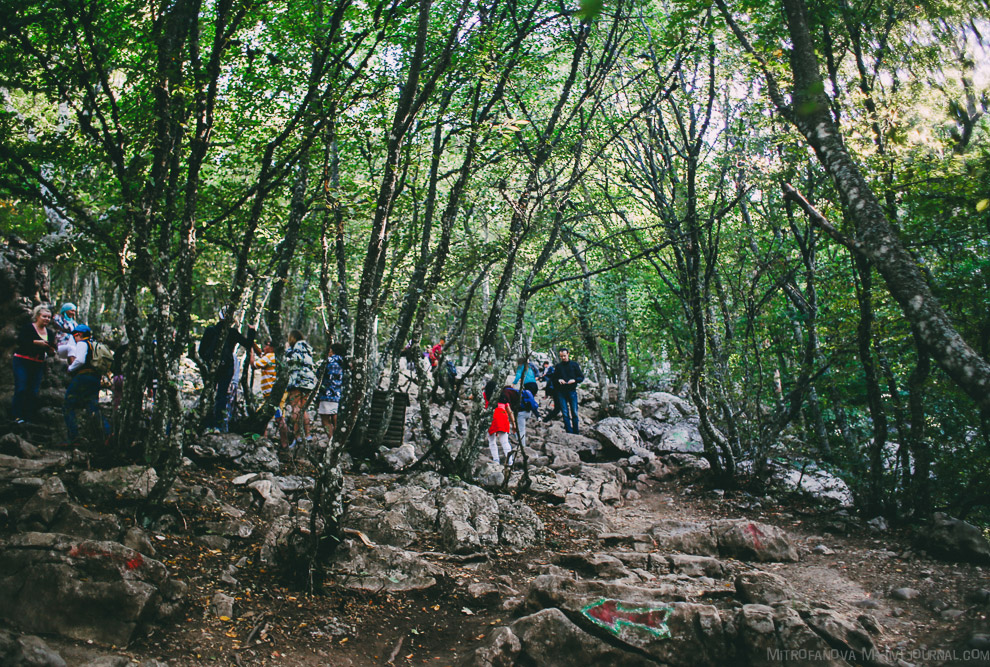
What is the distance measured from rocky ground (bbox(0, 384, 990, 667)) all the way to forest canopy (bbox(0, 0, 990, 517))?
2.94ft

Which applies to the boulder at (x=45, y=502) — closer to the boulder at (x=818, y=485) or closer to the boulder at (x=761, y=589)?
the boulder at (x=761, y=589)

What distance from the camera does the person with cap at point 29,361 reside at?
7723 mm

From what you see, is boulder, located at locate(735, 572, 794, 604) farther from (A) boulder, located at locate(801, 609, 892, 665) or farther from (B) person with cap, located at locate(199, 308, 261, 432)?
(B) person with cap, located at locate(199, 308, 261, 432)

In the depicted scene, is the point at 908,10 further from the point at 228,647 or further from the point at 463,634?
the point at 228,647

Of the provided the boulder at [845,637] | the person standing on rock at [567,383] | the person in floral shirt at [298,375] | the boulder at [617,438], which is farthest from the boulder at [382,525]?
the person standing on rock at [567,383]

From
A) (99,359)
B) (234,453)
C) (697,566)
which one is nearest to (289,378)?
(234,453)

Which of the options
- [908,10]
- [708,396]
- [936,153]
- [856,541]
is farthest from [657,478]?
[908,10]

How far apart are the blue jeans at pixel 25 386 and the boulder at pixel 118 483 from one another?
344 cm

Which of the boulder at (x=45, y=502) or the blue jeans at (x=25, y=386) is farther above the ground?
the blue jeans at (x=25, y=386)

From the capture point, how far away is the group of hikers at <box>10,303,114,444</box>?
24.7 ft

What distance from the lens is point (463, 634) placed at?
462 cm

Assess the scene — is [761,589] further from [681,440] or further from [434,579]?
[681,440]

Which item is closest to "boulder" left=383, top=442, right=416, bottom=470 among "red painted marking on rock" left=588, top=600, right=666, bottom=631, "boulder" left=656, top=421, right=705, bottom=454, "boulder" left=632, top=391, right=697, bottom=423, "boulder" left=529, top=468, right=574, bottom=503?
"boulder" left=529, top=468, right=574, bottom=503

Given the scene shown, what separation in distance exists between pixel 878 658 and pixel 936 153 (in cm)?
674
